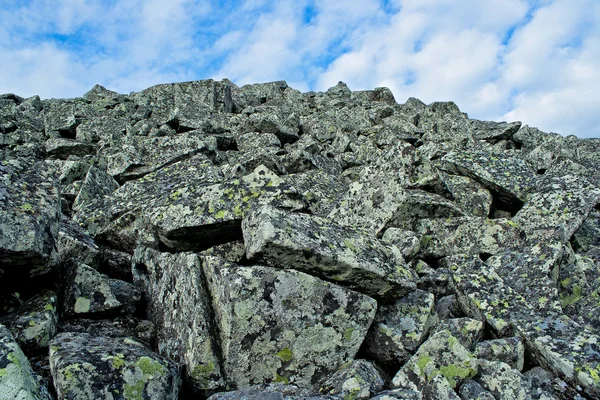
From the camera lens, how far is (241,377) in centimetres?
488

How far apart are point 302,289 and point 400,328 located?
4.98ft

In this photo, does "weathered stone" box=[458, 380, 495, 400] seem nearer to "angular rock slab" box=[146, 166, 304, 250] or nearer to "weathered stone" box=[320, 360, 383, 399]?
"weathered stone" box=[320, 360, 383, 399]

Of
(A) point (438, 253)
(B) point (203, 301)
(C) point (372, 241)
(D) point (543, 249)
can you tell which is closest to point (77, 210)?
(B) point (203, 301)

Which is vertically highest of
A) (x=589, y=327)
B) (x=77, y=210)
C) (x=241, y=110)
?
(x=241, y=110)

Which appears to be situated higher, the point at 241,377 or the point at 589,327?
the point at 241,377

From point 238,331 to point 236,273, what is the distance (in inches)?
27.6

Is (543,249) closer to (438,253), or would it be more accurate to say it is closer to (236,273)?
(438,253)

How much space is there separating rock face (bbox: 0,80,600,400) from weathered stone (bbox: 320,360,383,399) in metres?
0.02

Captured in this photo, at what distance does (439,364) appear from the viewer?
4.79 m

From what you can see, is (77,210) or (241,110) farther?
(241,110)

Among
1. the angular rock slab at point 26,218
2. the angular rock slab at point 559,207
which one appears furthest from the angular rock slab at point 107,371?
the angular rock slab at point 559,207

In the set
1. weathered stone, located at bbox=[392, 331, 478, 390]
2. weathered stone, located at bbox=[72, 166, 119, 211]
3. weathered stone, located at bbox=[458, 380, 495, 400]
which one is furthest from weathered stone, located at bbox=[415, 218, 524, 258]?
weathered stone, located at bbox=[72, 166, 119, 211]

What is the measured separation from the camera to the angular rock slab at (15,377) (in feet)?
11.5

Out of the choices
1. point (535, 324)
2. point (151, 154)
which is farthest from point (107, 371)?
point (151, 154)
